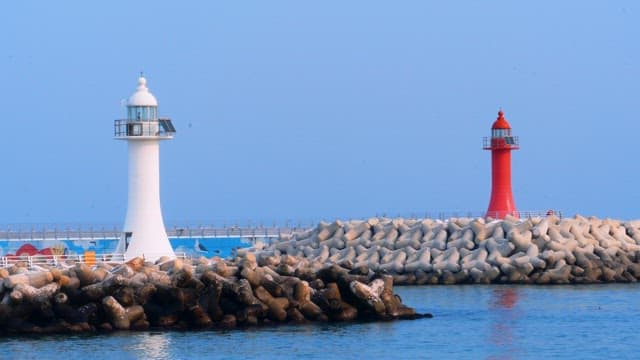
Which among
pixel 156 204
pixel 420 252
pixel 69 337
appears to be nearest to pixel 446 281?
pixel 420 252

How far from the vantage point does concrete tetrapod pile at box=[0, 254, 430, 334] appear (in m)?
25.1

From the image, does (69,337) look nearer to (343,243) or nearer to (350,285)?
(350,285)

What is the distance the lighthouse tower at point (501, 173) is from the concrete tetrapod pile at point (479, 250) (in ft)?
14.8

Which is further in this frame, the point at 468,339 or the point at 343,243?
the point at 343,243

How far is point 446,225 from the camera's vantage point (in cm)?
3844

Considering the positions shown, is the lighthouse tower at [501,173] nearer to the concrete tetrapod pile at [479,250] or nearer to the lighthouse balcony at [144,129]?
the concrete tetrapod pile at [479,250]

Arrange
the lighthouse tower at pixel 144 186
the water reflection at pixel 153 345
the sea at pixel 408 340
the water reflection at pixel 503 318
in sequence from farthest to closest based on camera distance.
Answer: the lighthouse tower at pixel 144 186
the water reflection at pixel 503 318
the sea at pixel 408 340
the water reflection at pixel 153 345

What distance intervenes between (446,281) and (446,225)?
2.72 meters

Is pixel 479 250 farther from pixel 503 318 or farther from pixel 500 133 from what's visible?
pixel 500 133

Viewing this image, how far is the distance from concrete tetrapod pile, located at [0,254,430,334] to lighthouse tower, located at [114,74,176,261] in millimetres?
3576

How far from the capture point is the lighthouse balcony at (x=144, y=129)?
31.0 m

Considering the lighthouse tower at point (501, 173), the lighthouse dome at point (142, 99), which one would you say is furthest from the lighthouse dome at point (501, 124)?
the lighthouse dome at point (142, 99)

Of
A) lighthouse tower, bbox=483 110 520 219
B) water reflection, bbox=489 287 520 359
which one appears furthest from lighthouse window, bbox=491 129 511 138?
water reflection, bbox=489 287 520 359

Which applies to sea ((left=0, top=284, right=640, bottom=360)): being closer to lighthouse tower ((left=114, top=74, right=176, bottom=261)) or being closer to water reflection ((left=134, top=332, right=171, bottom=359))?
water reflection ((left=134, top=332, right=171, bottom=359))
